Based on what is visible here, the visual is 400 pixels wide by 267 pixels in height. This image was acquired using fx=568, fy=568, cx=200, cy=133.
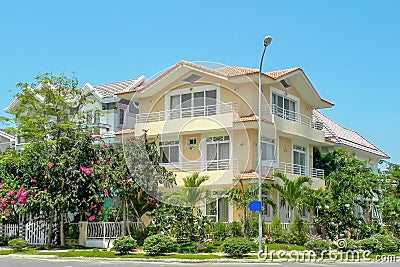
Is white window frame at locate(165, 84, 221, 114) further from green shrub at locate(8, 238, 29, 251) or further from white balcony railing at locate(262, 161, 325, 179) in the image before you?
green shrub at locate(8, 238, 29, 251)

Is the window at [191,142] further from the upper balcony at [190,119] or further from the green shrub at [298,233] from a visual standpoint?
the green shrub at [298,233]

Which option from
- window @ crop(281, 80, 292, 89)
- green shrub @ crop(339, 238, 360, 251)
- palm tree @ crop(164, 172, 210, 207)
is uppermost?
window @ crop(281, 80, 292, 89)

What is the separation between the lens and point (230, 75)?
3133 cm

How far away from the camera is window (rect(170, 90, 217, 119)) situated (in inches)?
1264

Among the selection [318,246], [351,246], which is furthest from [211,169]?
[318,246]

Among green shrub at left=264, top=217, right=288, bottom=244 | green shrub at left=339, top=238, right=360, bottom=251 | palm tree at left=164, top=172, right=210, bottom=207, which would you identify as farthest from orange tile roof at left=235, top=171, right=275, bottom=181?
green shrub at left=339, top=238, right=360, bottom=251

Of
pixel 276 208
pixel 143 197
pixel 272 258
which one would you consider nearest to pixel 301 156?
pixel 276 208

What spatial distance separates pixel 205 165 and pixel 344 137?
15.6 meters

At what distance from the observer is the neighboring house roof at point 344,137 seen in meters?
40.0

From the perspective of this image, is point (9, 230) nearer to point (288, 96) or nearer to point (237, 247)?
point (237, 247)

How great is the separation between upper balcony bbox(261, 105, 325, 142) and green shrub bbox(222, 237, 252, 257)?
976 cm

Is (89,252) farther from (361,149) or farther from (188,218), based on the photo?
(361,149)

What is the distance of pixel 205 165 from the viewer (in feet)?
103

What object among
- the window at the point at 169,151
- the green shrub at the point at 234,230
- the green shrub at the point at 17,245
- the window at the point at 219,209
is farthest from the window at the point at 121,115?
the green shrub at the point at 234,230
